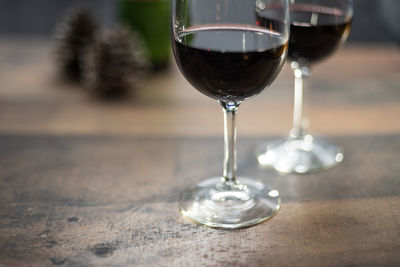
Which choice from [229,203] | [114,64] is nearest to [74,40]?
[114,64]

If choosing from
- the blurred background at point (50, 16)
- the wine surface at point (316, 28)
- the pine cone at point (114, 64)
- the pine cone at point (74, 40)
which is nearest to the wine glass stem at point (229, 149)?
the wine surface at point (316, 28)

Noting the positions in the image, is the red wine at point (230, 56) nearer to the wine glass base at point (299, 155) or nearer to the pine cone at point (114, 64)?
the wine glass base at point (299, 155)

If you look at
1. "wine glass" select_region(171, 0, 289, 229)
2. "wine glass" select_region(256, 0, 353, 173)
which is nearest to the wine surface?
"wine glass" select_region(256, 0, 353, 173)

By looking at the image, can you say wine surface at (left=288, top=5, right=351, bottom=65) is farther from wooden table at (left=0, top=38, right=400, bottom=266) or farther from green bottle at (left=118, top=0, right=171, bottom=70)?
green bottle at (left=118, top=0, right=171, bottom=70)

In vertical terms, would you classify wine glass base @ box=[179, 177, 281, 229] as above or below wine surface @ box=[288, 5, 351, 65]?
below

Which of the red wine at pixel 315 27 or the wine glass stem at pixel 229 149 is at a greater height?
the red wine at pixel 315 27

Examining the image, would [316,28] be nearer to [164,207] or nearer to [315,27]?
[315,27]
